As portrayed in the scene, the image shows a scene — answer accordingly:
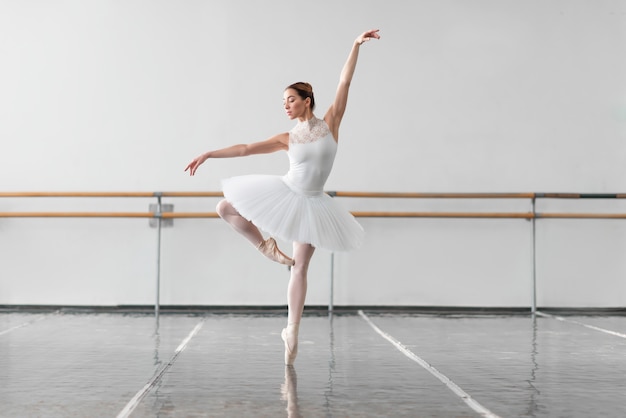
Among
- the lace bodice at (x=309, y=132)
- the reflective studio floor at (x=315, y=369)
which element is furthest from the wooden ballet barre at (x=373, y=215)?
the lace bodice at (x=309, y=132)

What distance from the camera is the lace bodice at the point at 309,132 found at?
4.41m

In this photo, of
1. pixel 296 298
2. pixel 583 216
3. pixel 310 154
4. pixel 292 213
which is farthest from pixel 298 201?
pixel 583 216

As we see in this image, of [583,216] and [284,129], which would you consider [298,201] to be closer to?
[284,129]

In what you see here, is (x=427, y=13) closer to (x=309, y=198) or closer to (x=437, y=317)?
(x=437, y=317)

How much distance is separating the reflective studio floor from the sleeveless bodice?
0.80m

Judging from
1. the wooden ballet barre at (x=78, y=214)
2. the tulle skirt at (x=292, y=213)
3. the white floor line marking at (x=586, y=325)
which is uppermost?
the wooden ballet barre at (x=78, y=214)

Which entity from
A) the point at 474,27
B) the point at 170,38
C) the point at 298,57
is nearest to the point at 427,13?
the point at 474,27

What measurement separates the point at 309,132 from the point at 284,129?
3.76 m

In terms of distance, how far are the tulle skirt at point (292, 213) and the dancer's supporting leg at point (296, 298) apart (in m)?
0.11

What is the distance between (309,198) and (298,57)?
3.94 meters

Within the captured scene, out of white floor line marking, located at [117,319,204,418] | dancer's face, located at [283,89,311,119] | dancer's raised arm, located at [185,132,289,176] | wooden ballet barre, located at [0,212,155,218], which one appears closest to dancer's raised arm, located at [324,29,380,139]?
dancer's face, located at [283,89,311,119]

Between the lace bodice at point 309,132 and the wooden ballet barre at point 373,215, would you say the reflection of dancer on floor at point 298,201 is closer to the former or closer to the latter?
the lace bodice at point 309,132

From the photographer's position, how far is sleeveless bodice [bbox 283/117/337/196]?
439 centimetres

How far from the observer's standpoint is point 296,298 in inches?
173
